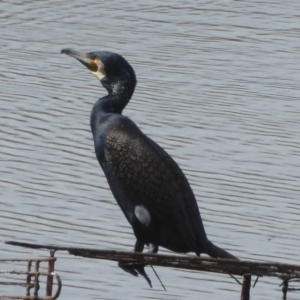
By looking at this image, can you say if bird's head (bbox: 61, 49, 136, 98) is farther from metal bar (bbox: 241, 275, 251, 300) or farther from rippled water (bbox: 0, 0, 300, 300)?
metal bar (bbox: 241, 275, 251, 300)

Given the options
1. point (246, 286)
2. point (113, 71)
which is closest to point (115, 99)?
point (113, 71)

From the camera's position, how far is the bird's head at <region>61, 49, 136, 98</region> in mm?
5465

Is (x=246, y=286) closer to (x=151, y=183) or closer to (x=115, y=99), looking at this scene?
(x=151, y=183)

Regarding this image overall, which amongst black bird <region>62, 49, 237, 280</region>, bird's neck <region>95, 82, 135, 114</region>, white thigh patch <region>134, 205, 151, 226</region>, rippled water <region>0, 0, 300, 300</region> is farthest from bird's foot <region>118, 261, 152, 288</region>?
rippled water <region>0, 0, 300, 300</region>

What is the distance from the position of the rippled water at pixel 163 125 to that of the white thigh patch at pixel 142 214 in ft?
2.81

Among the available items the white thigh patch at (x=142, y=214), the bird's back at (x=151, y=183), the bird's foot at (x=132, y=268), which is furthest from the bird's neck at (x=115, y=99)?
the bird's foot at (x=132, y=268)

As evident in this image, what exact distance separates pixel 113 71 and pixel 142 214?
617 millimetres

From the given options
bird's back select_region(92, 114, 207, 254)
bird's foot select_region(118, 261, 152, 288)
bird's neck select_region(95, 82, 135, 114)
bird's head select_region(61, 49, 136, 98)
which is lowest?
bird's foot select_region(118, 261, 152, 288)

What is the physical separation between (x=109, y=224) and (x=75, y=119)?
218cm

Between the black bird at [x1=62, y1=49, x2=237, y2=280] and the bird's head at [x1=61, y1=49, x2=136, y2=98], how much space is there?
150 mm

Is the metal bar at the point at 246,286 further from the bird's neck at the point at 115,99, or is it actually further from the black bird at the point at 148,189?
the bird's neck at the point at 115,99

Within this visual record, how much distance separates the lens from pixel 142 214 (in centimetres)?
Result: 529

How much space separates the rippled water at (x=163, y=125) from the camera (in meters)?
6.71

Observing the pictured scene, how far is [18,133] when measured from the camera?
28.4 feet
